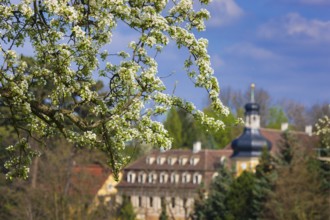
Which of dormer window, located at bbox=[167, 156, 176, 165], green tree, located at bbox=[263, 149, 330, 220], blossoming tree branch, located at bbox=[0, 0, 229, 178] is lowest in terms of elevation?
blossoming tree branch, located at bbox=[0, 0, 229, 178]

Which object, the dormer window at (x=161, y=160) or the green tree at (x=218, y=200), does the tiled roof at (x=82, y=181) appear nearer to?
the green tree at (x=218, y=200)

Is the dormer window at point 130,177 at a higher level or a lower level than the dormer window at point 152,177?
higher

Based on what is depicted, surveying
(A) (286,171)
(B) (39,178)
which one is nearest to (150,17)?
(A) (286,171)

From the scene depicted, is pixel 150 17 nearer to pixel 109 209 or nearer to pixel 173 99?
pixel 173 99

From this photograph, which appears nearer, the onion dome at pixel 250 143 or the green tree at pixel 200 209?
the green tree at pixel 200 209

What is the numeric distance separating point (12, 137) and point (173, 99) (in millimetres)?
47226

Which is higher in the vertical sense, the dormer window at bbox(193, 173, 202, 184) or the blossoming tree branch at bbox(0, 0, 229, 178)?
the dormer window at bbox(193, 173, 202, 184)

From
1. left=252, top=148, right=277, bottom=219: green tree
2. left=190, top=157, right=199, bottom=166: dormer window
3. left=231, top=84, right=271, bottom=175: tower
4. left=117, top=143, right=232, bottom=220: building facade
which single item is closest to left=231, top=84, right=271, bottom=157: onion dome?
left=231, top=84, right=271, bottom=175: tower

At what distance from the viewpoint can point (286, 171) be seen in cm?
5269

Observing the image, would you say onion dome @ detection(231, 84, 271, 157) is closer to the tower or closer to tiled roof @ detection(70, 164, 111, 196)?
the tower

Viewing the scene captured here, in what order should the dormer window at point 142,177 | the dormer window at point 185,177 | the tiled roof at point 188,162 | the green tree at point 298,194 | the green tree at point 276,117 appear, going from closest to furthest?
1. the green tree at point 298,194
2. the dormer window at point 185,177
3. the tiled roof at point 188,162
4. the dormer window at point 142,177
5. the green tree at point 276,117

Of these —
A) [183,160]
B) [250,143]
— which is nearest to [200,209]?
[250,143]

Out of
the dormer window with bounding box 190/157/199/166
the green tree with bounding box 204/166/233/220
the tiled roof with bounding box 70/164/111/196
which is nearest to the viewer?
the green tree with bounding box 204/166/233/220

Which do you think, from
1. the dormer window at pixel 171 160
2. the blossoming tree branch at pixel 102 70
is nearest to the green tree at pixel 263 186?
the dormer window at pixel 171 160
